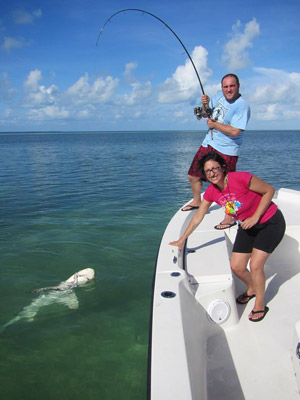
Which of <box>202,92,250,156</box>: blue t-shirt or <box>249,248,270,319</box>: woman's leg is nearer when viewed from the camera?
<box>249,248,270,319</box>: woman's leg

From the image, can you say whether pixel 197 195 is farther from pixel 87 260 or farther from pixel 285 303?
pixel 87 260

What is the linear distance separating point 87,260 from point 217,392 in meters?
3.63

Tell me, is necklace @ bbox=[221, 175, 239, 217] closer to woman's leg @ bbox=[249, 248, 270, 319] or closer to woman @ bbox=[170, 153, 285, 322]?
woman @ bbox=[170, 153, 285, 322]

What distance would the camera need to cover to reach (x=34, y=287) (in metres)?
4.60

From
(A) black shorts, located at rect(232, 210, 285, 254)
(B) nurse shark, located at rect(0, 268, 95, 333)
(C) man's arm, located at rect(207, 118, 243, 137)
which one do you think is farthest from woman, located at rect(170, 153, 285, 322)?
(B) nurse shark, located at rect(0, 268, 95, 333)

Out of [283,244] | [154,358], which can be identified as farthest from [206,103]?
[154,358]

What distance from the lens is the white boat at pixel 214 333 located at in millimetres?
1759

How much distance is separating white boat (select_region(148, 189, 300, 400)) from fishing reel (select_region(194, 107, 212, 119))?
149 cm

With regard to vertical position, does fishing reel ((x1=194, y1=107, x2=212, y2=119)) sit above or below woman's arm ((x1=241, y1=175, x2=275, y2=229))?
above

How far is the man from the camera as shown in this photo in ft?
11.8

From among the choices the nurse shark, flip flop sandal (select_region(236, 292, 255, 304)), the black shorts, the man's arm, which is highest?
the man's arm

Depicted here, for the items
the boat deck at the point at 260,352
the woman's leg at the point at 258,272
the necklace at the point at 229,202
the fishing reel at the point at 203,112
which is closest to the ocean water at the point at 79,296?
the boat deck at the point at 260,352

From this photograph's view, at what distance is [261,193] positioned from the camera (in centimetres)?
260

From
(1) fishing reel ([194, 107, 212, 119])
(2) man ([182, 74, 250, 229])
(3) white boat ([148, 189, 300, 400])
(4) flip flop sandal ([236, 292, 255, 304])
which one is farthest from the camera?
(1) fishing reel ([194, 107, 212, 119])
